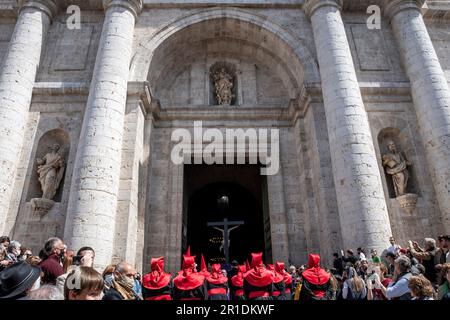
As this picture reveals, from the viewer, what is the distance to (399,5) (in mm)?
13234

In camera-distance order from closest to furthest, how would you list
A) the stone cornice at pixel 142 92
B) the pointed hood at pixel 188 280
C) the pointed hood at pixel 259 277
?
the pointed hood at pixel 188 280 < the pointed hood at pixel 259 277 < the stone cornice at pixel 142 92

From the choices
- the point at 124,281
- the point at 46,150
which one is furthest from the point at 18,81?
the point at 124,281

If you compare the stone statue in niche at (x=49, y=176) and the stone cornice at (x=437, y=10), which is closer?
the stone statue in niche at (x=49, y=176)

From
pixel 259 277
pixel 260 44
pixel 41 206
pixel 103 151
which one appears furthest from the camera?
pixel 260 44

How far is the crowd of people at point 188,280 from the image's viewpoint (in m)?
2.61

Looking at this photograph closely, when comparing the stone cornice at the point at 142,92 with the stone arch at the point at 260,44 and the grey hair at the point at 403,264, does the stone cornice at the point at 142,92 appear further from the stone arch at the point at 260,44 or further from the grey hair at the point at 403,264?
the grey hair at the point at 403,264

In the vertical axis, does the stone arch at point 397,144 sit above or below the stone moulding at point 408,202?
above

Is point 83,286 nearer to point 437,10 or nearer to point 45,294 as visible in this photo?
point 45,294

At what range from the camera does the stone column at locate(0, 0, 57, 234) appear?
10.3 meters

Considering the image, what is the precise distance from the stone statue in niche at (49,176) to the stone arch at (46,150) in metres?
Answer: 0.14

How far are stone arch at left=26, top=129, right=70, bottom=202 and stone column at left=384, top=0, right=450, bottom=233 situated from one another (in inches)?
462

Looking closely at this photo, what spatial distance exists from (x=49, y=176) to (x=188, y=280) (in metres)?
7.59

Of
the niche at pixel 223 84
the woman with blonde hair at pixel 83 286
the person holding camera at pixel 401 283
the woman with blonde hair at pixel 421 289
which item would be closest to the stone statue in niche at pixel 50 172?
the niche at pixel 223 84
